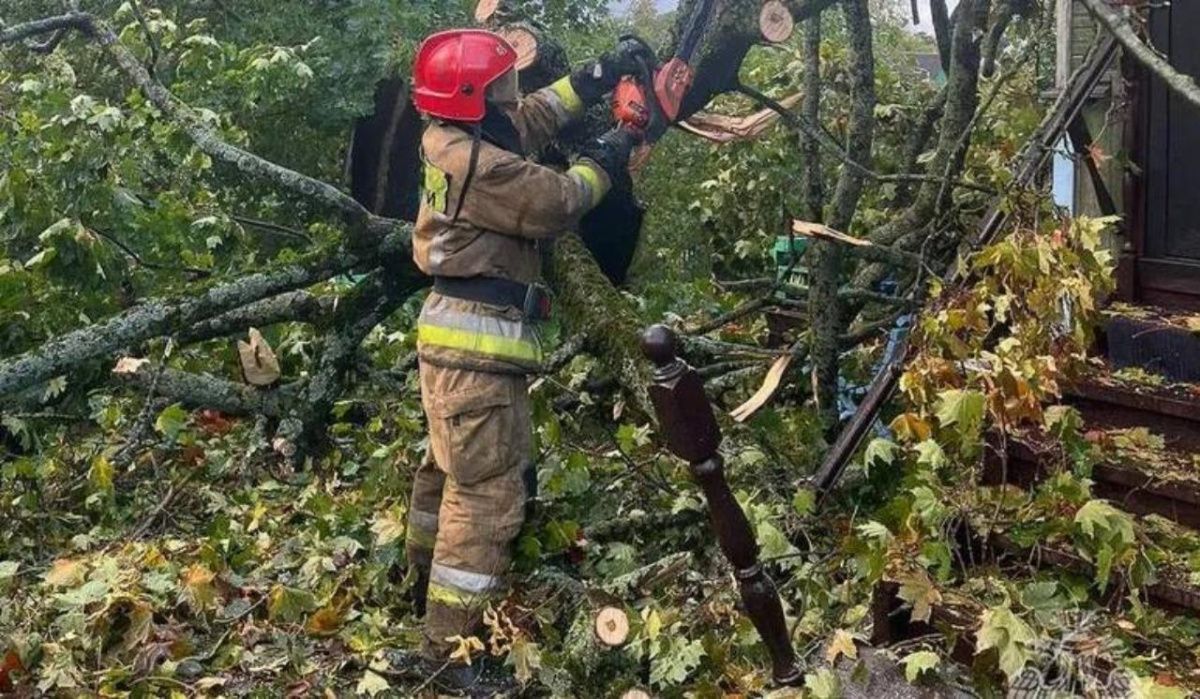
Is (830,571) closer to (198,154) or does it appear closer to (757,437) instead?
(757,437)

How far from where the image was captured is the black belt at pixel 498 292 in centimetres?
341

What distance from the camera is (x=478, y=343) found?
3.38 m

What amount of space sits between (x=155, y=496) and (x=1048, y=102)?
3733mm

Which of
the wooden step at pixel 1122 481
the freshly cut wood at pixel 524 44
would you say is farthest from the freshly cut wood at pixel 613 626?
the freshly cut wood at pixel 524 44

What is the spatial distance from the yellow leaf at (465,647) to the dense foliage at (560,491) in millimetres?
15

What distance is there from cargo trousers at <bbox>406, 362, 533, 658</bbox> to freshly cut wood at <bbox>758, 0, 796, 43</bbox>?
1270 mm

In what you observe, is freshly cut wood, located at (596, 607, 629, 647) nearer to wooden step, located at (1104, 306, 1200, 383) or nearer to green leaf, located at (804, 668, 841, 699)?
green leaf, located at (804, 668, 841, 699)

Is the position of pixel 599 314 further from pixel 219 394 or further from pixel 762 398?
pixel 219 394

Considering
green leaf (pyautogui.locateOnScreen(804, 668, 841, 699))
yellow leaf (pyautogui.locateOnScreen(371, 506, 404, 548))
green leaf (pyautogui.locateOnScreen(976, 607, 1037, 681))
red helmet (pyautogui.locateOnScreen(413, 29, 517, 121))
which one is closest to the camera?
green leaf (pyautogui.locateOnScreen(976, 607, 1037, 681))

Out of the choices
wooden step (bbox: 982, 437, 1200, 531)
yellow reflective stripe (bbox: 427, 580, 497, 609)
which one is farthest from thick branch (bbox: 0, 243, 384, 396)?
wooden step (bbox: 982, 437, 1200, 531)

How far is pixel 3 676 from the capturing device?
10.5 feet

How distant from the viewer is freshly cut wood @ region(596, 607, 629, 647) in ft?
9.73

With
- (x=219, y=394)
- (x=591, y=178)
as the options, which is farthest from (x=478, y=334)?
(x=219, y=394)

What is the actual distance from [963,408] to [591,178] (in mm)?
1248
